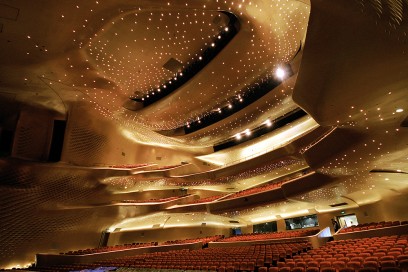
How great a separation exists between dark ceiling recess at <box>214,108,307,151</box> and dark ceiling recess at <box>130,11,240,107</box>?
6481 mm

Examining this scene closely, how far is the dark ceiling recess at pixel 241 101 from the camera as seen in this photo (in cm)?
1184

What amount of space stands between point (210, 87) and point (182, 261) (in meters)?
7.45

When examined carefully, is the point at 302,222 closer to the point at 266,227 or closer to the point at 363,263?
the point at 266,227

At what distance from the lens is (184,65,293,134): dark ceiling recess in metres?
11.8

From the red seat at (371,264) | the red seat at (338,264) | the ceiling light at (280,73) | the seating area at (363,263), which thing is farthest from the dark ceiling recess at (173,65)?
the red seat at (371,264)

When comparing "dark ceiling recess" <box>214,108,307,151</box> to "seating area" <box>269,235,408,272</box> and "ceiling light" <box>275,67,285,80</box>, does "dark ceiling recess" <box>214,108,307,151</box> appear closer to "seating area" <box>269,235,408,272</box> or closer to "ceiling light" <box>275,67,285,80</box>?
"ceiling light" <box>275,67,285,80</box>

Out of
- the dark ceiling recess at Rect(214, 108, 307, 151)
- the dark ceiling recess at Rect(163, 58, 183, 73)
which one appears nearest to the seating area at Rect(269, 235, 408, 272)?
the dark ceiling recess at Rect(163, 58, 183, 73)

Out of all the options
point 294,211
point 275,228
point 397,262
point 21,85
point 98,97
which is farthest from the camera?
point 275,228

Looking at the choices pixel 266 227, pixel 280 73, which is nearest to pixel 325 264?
pixel 280 73

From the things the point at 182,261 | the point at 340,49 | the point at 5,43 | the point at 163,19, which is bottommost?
the point at 182,261

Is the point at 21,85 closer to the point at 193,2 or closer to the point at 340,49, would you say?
the point at 193,2

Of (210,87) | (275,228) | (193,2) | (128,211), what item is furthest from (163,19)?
(275,228)

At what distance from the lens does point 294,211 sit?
14.5m

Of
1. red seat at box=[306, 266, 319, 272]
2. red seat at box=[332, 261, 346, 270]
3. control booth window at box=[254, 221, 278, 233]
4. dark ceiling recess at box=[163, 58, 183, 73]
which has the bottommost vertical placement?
red seat at box=[306, 266, 319, 272]
